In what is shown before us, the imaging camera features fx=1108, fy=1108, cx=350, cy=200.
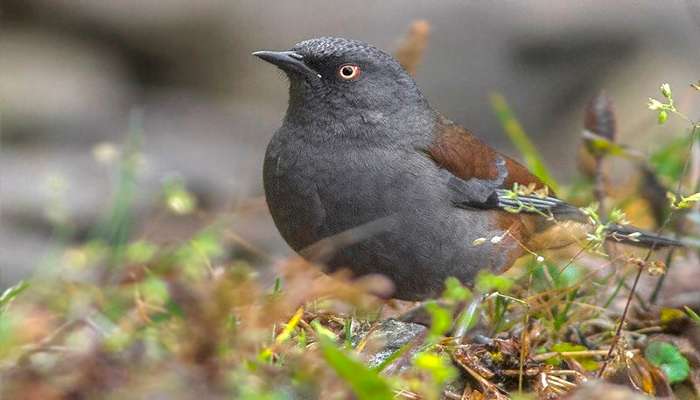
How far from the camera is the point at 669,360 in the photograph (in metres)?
4.19

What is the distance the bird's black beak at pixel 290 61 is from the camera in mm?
5047

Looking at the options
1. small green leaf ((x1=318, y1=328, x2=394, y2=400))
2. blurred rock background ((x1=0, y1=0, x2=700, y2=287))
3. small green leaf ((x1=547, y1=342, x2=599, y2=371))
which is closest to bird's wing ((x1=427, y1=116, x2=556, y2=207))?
small green leaf ((x1=547, y1=342, x2=599, y2=371))

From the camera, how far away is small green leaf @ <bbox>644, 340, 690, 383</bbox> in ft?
13.6

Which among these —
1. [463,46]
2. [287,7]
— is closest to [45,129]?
[287,7]

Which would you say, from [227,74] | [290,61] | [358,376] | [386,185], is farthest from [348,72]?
[227,74]

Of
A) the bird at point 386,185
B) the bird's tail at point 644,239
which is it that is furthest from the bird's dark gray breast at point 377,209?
the bird's tail at point 644,239

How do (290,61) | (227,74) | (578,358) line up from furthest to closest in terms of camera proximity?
(227,74) < (290,61) < (578,358)

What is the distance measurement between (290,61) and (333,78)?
220 millimetres

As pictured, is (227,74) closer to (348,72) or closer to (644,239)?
(348,72)

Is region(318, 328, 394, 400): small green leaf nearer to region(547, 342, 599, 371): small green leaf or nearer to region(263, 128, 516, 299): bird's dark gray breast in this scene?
region(547, 342, 599, 371): small green leaf

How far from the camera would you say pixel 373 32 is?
927cm

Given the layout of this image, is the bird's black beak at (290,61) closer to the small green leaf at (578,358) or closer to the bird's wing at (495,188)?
the bird's wing at (495,188)

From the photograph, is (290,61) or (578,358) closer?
(578,358)

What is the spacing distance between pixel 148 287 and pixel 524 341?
158cm
